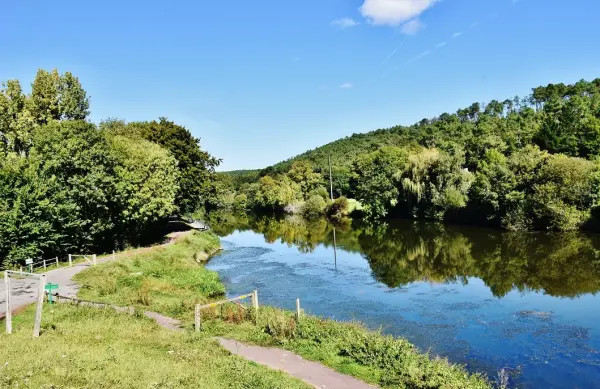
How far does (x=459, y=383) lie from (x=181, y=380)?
8192mm

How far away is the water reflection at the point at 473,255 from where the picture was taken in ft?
104

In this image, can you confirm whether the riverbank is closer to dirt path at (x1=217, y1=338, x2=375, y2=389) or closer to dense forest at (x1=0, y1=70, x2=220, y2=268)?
dirt path at (x1=217, y1=338, x2=375, y2=389)

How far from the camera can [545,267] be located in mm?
35219

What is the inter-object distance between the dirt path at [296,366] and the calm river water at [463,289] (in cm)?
657

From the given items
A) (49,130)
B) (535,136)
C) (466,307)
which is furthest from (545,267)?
(535,136)

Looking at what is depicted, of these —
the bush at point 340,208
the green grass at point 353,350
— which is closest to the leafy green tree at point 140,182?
the green grass at point 353,350

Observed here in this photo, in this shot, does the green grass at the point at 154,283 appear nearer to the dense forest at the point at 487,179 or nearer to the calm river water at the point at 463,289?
the calm river water at the point at 463,289

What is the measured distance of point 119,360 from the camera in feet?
45.0

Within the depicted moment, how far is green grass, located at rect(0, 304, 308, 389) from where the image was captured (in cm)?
1188

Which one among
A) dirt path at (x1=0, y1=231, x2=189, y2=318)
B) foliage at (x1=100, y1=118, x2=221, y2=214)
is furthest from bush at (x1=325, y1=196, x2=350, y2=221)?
dirt path at (x1=0, y1=231, x2=189, y2=318)

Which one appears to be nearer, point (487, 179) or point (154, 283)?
point (154, 283)

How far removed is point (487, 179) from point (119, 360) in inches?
2200

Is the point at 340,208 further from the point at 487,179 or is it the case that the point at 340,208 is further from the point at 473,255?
the point at 473,255

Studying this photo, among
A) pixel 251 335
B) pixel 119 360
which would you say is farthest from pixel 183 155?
pixel 119 360
